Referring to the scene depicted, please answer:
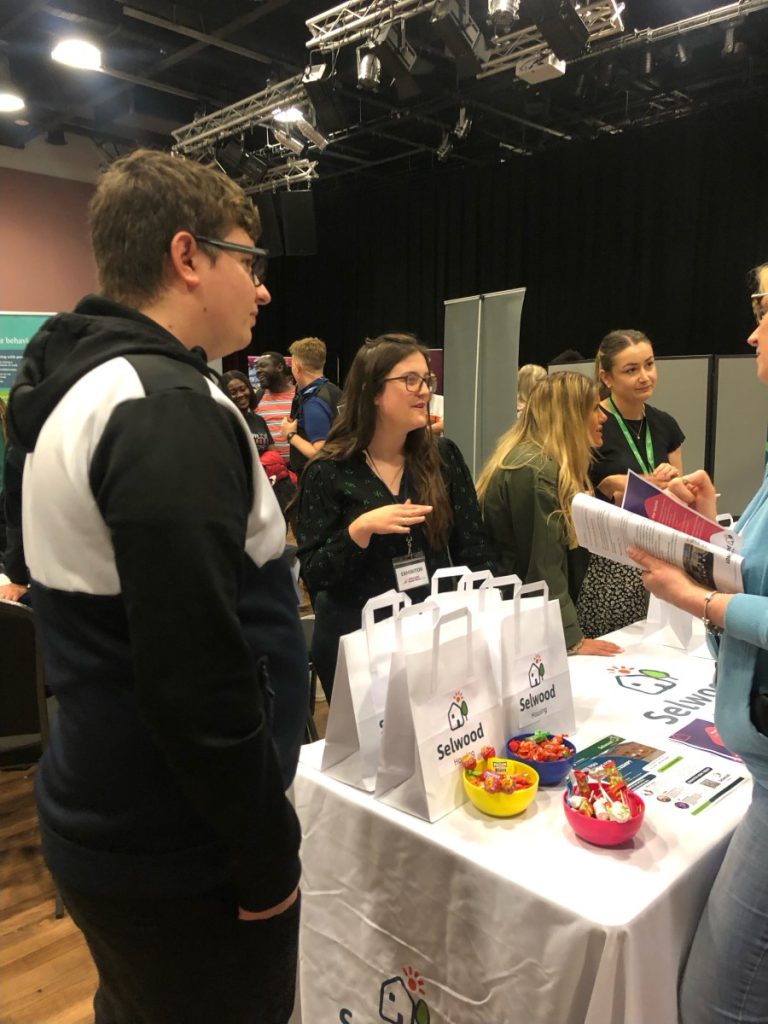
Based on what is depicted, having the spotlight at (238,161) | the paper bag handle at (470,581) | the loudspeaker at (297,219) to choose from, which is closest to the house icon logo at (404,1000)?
the paper bag handle at (470,581)

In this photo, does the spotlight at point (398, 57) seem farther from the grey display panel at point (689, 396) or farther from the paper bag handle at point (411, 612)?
the paper bag handle at point (411, 612)

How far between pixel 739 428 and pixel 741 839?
14.6 ft

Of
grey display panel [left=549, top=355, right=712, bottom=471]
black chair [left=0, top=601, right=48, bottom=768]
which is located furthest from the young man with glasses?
grey display panel [left=549, top=355, right=712, bottom=471]

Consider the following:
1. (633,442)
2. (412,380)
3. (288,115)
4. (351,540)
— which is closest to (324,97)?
(288,115)

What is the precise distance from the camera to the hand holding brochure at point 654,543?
3.54 ft

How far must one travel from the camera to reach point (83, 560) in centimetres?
80

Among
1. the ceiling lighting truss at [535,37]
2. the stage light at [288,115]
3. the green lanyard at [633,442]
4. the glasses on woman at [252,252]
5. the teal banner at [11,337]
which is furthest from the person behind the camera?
the stage light at [288,115]

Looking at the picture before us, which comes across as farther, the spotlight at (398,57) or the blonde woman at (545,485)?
the spotlight at (398,57)

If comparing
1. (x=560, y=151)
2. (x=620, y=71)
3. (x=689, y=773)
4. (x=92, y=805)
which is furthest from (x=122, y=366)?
(x=560, y=151)

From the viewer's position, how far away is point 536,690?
140cm

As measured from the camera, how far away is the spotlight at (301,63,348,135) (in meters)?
5.13

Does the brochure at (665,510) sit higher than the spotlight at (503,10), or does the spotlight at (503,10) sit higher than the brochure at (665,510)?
the spotlight at (503,10)

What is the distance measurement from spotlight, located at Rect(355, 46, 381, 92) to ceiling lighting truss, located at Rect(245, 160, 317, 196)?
102 inches

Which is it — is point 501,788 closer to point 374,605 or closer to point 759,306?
point 374,605
